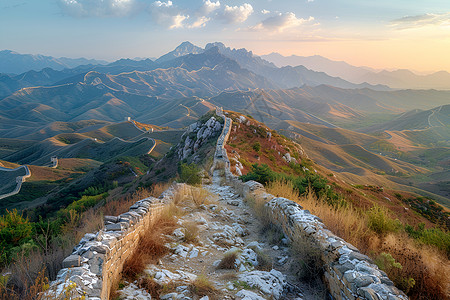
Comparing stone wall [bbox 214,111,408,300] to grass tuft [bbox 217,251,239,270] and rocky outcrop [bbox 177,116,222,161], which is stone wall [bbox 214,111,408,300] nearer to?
grass tuft [bbox 217,251,239,270]

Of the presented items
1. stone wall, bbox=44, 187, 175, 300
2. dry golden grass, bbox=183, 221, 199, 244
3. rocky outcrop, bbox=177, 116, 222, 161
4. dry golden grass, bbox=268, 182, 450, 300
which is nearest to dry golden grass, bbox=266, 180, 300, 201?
dry golden grass, bbox=268, 182, 450, 300

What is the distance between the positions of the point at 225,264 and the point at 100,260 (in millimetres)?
2640

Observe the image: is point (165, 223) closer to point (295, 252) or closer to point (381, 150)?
point (295, 252)

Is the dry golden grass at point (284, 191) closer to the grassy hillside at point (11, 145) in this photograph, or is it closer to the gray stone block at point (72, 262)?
the gray stone block at point (72, 262)

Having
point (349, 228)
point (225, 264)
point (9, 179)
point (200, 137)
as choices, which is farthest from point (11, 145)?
point (349, 228)

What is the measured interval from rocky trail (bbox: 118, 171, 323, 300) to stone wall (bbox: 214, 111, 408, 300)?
49 centimetres

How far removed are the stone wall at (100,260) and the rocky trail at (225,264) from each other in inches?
18.3

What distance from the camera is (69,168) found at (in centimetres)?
7744

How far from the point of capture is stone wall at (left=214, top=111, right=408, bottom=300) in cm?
361

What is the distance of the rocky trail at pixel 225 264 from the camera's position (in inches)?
167

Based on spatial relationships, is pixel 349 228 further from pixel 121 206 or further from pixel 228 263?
pixel 121 206

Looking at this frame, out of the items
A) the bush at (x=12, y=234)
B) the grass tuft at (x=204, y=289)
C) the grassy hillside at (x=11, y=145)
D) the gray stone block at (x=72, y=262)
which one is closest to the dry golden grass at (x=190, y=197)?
the bush at (x=12, y=234)

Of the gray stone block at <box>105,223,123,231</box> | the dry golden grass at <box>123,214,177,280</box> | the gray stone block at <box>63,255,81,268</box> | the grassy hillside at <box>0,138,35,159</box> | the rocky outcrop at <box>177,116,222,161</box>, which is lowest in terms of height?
the grassy hillside at <box>0,138,35,159</box>

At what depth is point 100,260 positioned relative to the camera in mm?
3822
